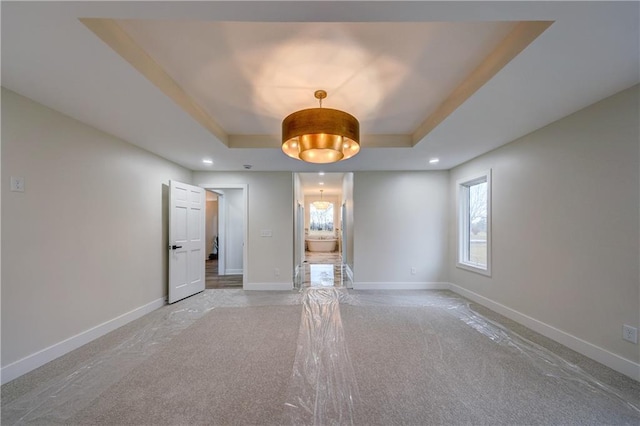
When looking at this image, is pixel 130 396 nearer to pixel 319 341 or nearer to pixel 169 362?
pixel 169 362

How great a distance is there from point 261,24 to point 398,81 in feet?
4.06

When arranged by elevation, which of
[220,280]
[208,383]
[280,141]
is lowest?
[220,280]

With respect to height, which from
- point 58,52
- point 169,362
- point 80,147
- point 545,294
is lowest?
point 169,362

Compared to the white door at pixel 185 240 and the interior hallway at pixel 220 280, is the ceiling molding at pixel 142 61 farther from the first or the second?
the interior hallway at pixel 220 280

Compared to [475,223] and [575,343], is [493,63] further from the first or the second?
[475,223]

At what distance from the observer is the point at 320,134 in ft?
6.97

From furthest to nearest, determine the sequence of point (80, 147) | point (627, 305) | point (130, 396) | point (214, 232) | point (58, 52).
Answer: point (214, 232) < point (80, 147) < point (627, 305) < point (130, 396) < point (58, 52)

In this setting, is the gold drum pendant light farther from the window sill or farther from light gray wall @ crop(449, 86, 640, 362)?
the window sill

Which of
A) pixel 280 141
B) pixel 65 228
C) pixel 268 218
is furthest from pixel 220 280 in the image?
pixel 280 141

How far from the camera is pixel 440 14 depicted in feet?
4.37

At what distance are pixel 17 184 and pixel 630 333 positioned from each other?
519cm

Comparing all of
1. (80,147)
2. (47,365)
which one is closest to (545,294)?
(47,365)

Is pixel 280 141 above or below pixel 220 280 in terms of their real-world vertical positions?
above

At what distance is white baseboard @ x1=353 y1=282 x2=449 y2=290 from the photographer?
4.97m
